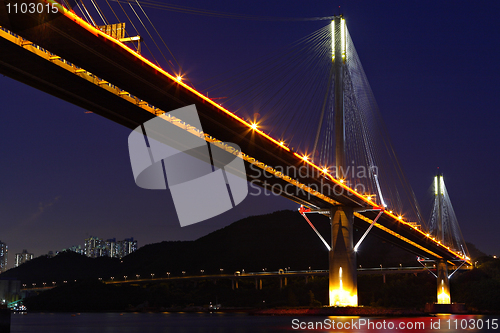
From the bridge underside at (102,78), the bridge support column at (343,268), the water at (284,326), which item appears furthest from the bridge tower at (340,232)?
the bridge underside at (102,78)

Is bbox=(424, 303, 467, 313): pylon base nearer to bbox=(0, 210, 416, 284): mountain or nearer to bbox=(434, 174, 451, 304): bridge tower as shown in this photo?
bbox=(434, 174, 451, 304): bridge tower

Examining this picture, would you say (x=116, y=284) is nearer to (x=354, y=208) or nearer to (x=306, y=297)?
(x=306, y=297)

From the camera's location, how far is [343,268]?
150ft

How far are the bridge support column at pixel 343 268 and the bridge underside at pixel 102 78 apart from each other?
13.0 meters

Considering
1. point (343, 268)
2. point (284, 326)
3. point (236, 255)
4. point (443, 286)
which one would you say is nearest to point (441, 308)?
point (443, 286)

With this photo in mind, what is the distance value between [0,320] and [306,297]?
84.0 meters

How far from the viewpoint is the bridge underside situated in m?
19.2

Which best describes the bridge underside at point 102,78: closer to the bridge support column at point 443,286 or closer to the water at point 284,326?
the water at point 284,326

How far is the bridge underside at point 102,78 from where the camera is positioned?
19.2 m

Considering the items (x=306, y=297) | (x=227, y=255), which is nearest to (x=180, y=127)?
(x=306, y=297)

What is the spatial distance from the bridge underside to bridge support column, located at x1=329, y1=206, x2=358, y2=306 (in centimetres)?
1298

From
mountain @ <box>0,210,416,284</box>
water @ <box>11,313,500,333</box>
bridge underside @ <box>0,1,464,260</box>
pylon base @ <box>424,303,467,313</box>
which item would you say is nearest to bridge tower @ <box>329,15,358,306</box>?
water @ <box>11,313,500,333</box>

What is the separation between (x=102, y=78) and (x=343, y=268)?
28879mm

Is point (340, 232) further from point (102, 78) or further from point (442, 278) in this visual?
point (442, 278)
